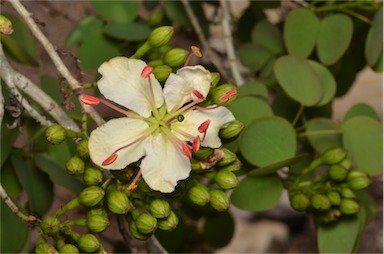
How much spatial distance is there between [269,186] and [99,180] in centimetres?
42

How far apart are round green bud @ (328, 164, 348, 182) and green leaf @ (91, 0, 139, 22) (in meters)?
0.61

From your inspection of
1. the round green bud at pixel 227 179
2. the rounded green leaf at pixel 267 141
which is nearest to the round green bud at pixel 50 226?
the round green bud at pixel 227 179

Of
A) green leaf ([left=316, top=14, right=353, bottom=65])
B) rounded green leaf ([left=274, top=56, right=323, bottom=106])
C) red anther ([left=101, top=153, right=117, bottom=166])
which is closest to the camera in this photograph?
red anther ([left=101, top=153, right=117, bottom=166])

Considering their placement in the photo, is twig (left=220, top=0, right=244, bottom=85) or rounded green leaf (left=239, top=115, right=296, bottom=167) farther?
twig (left=220, top=0, right=244, bottom=85)

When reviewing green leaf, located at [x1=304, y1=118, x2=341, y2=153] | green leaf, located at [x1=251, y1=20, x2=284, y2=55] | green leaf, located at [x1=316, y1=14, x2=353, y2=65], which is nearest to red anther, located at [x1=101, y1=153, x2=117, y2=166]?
green leaf, located at [x1=304, y1=118, x2=341, y2=153]

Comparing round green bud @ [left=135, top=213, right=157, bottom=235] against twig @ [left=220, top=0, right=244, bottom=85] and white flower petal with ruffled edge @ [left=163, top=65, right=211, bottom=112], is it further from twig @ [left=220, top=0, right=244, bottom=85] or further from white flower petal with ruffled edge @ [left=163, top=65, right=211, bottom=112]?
twig @ [left=220, top=0, right=244, bottom=85]

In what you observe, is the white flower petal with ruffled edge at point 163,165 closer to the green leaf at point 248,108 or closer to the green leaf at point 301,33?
the green leaf at point 248,108

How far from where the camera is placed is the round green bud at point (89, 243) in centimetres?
106

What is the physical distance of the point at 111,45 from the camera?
1.62 m

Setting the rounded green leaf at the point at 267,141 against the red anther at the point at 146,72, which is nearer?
the red anther at the point at 146,72

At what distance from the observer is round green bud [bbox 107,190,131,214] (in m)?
1.03

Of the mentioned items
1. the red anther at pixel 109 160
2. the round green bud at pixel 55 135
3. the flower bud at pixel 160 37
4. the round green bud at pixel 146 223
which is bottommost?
the round green bud at pixel 146 223

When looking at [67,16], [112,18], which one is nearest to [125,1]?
[112,18]

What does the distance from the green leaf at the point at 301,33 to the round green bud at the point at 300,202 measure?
1.14 feet
